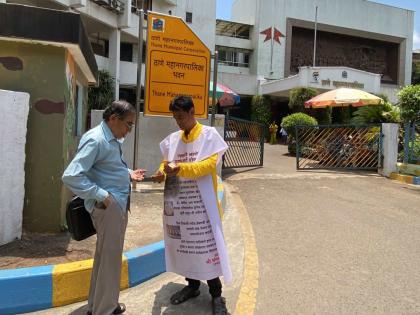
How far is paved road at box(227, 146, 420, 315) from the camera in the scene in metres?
4.01

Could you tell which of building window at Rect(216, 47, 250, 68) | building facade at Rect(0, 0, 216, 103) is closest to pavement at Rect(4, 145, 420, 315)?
building facade at Rect(0, 0, 216, 103)

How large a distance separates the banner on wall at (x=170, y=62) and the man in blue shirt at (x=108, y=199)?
17.8ft

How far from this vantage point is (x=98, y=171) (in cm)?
322

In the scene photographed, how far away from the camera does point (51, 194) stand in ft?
16.4

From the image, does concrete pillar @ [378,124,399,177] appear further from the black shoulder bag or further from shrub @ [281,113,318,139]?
the black shoulder bag

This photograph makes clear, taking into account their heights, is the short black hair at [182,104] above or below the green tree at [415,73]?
below

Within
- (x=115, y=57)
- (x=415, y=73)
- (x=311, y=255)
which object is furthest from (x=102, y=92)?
(x=415, y=73)

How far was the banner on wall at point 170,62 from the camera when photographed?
8.55 m

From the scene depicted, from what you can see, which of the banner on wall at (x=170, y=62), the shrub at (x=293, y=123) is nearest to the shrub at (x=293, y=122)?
the shrub at (x=293, y=123)

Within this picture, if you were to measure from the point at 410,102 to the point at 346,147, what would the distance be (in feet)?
6.96

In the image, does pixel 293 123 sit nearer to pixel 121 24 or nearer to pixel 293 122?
pixel 293 122

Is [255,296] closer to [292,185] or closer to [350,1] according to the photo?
[292,185]

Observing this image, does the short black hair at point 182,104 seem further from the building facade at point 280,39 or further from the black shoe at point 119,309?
the building facade at point 280,39

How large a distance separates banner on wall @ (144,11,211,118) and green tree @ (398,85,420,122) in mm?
6000
